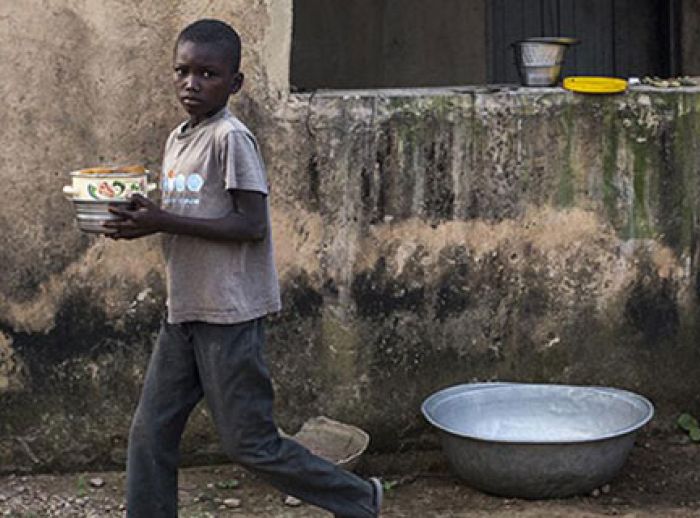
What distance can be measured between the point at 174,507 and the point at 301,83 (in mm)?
5176

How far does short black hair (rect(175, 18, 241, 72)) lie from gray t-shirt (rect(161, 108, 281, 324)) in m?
0.18

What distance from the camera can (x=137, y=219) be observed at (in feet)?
11.8

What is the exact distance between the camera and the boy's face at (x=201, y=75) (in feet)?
12.1

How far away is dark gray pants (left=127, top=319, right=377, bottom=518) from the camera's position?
377 centimetres

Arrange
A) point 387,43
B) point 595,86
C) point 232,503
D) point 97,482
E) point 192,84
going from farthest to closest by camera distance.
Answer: point 387,43
point 595,86
point 97,482
point 232,503
point 192,84

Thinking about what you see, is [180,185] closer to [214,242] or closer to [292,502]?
[214,242]

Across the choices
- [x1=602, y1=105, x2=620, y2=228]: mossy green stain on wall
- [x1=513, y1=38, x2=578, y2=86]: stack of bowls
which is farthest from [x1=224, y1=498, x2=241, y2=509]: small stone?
[x1=513, y1=38, x2=578, y2=86]: stack of bowls

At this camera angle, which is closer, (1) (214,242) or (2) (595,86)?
(1) (214,242)

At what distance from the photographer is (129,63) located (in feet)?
15.9

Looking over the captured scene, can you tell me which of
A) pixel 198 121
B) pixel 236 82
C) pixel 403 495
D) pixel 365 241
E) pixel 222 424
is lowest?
pixel 403 495

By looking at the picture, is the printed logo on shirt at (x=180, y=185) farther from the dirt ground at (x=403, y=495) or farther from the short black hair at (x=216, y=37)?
the dirt ground at (x=403, y=495)

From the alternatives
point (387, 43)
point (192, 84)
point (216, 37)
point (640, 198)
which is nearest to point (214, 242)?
point (192, 84)

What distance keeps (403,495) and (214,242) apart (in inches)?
64.0

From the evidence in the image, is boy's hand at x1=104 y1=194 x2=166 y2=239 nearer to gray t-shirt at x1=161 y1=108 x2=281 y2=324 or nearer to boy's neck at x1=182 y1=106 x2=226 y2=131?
gray t-shirt at x1=161 y1=108 x2=281 y2=324
